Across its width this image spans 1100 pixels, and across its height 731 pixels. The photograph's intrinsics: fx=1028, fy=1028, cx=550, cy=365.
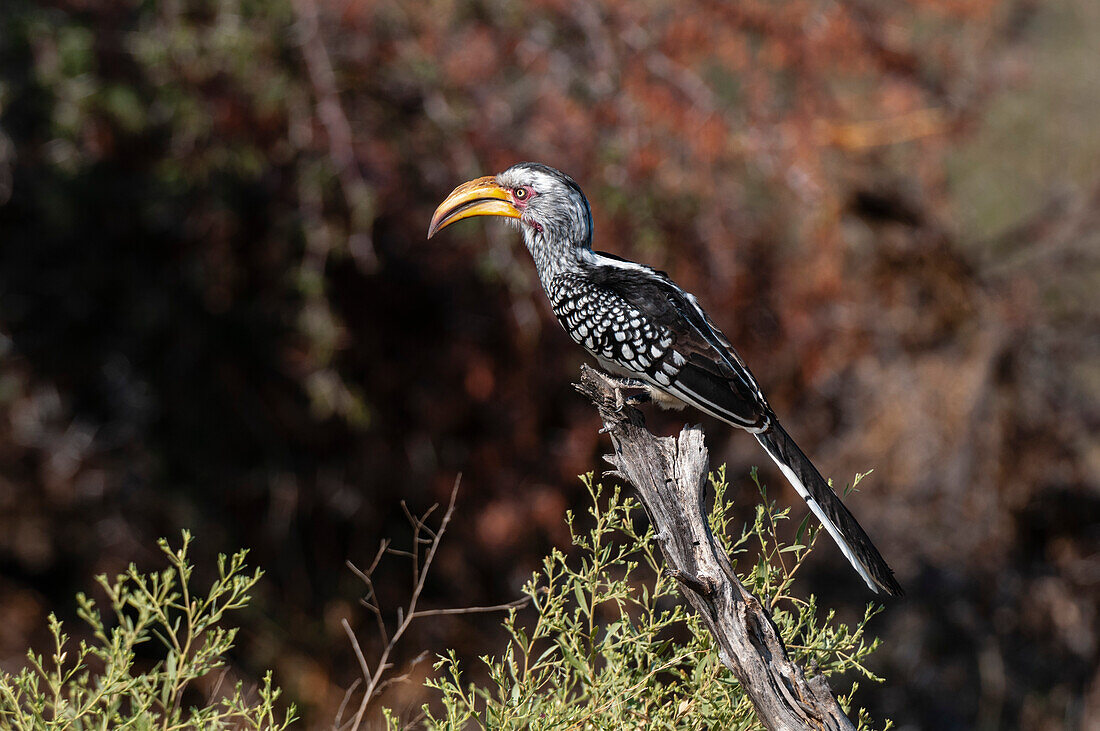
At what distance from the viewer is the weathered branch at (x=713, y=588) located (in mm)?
2049

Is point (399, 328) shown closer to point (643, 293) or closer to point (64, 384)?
point (64, 384)

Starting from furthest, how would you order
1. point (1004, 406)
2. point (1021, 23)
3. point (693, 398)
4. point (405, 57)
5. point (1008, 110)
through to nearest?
point (1008, 110) → point (1021, 23) → point (1004, 406) → point (405, 57) → point (693, 398)

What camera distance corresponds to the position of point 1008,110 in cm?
912

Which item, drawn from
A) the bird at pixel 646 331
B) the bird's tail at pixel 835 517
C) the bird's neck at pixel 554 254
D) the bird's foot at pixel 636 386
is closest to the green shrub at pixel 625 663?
the bird's tail at pixel 835 517

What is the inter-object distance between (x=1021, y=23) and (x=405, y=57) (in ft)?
14.8

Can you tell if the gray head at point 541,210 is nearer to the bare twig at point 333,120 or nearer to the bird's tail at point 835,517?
the bird's tail at point 835,517

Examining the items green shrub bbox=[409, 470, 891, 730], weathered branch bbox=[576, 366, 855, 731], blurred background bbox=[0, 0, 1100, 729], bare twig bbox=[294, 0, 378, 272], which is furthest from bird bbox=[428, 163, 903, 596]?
blurred background bbox=[0, 0, 1100, 729]

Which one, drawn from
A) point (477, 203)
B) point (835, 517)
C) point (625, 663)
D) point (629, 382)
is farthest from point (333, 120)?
point (625, 663)

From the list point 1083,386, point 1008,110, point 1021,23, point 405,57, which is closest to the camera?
point 405,57

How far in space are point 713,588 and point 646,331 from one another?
3.32 feet

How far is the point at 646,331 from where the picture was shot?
2934 millimetres

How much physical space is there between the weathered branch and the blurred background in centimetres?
249

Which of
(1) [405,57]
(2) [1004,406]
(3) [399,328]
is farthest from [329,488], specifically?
(2) [1004,406]

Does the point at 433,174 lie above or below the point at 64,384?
Result: above
